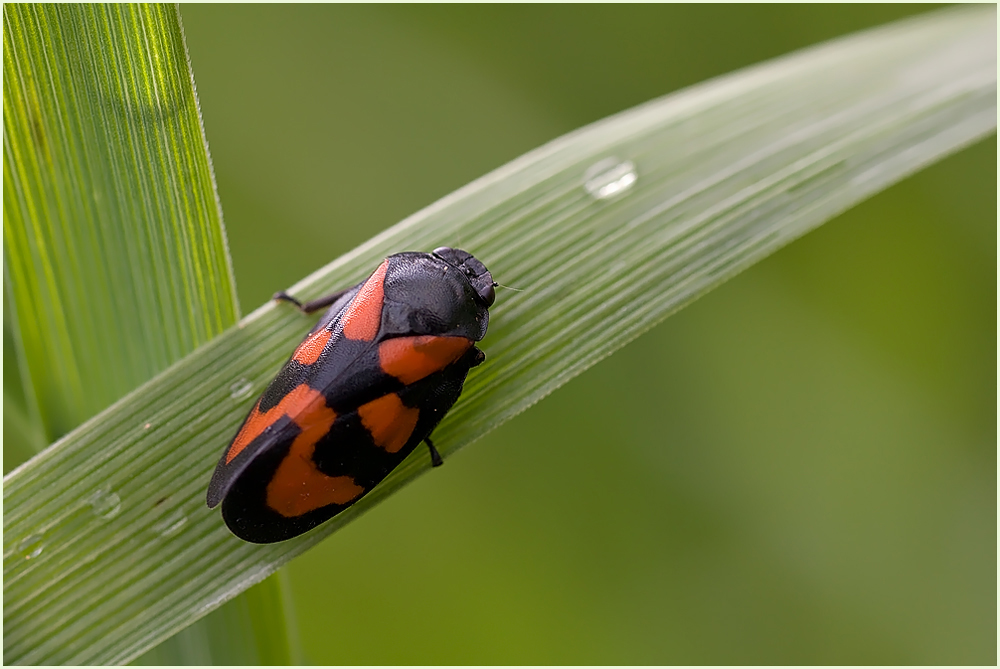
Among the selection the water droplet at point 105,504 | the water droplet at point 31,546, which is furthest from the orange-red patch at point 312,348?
the water droplet at point 31,546

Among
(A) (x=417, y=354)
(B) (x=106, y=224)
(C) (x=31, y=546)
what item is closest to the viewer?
(C) (x=31, y=546)

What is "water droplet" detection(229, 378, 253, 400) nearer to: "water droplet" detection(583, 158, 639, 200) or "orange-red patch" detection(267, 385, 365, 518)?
"orange-red patch" detection(267, 385, 365, 518)

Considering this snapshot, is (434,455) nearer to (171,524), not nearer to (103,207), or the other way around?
(171,524)

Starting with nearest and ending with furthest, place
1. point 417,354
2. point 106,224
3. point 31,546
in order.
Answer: point 31,546 → point 106,224 → point 417,354

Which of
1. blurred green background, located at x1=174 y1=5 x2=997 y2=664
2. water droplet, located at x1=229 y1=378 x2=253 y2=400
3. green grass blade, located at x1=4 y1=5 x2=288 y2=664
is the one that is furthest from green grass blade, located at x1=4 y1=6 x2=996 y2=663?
blurred green background, located at x1=174 y1=5 x2=997 y2=664

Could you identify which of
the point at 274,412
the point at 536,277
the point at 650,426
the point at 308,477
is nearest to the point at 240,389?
the point at 274,412

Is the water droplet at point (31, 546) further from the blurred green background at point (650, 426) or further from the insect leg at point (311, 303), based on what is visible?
the blurred green background at point (650, 426)
